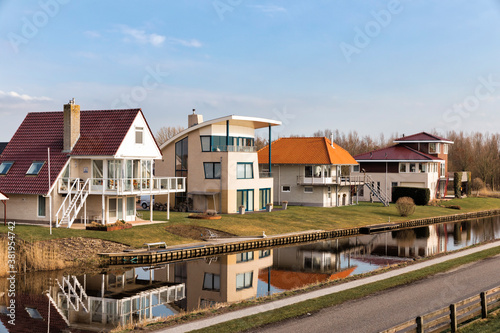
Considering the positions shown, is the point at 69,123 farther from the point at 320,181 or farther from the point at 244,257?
the point at 320,181

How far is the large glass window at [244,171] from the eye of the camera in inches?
1840

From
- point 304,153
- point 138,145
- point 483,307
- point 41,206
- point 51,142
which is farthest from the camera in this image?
point 304,153

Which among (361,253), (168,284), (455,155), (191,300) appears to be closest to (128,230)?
(168,284)

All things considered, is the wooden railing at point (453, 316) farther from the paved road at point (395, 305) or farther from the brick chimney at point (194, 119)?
the brick chimney at point (194, 119)

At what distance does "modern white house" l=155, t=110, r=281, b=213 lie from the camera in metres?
45.7

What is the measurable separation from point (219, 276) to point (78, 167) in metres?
14.1

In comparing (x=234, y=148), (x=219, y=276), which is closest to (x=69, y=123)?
(x=234, y=148)

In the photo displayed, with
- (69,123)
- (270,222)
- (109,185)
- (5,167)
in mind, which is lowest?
(270,222)

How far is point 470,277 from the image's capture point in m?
23.1

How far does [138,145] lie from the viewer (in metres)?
37.7

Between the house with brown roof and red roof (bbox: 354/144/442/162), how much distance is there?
35.4 feet

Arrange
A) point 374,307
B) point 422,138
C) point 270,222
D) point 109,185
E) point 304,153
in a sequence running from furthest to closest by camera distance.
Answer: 1. point 422,138
2. point 304,153
3. point 270,222
4. point 109,185
5. point 374,307

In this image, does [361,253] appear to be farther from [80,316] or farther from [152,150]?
[80,316]

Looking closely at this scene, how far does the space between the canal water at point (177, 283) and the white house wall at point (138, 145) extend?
9.82 meters
